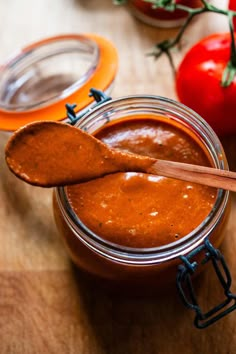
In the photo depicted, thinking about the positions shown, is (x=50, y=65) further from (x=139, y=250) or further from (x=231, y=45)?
(x=139, y=250)

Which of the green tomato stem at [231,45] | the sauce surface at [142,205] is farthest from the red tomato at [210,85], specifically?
the sauce surface at [142,205]

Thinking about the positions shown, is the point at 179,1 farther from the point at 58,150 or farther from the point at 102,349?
the point at 102,349

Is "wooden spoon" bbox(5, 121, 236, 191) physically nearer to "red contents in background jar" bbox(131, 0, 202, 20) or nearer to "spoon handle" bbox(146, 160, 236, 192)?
"spoon handle" bbox(146, 160, 236, 192)

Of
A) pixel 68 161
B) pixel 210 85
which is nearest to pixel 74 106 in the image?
pixel 68 161

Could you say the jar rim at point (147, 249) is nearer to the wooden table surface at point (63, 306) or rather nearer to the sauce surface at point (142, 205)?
the sauce surface at point (142, 205)

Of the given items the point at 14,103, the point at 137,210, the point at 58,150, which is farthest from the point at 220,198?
the point at 14,103

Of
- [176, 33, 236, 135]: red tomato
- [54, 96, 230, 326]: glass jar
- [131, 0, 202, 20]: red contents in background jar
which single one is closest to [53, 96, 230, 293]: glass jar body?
[54, 96, 230, 326]: glass jar
